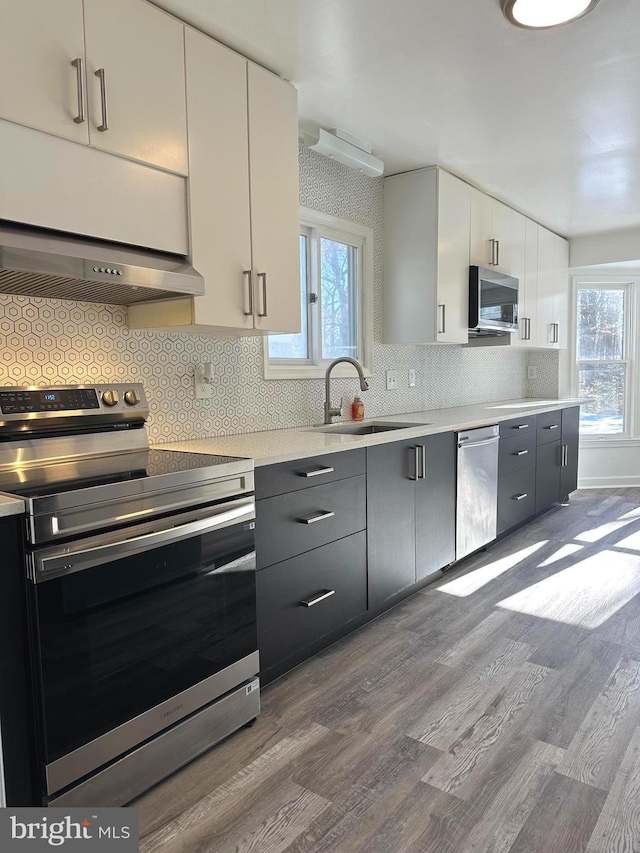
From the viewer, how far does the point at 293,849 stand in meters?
1.43

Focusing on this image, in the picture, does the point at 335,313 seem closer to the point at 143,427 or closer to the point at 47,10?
the point at 143,427

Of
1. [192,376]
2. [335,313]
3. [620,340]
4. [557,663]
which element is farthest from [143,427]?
[620,340]

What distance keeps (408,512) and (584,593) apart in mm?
1052

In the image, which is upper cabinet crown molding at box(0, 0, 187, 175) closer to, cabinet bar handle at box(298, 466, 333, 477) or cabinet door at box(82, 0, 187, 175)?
cabinet door at box(82, 0, 187, 175)

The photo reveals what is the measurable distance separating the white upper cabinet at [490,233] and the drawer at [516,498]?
4.74ft

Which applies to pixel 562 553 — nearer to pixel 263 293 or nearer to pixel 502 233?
pixel 502 233

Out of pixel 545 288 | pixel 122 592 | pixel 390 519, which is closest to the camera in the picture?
pixel 122 592

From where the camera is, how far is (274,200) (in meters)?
2.36

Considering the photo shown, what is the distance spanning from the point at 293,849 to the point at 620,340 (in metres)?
5.69

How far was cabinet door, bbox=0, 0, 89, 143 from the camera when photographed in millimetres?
1525

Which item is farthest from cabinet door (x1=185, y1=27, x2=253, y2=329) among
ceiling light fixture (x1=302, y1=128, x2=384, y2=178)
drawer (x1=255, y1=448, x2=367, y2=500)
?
ceiling light fixture (x1=302, y1=128, x2=384, y2=178)

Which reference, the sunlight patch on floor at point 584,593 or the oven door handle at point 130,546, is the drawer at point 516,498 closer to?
the sunlight patch on floor at point 584,593

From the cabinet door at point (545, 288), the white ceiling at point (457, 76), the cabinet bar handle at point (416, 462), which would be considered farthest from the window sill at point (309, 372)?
the cabinet door at point (545, 288)

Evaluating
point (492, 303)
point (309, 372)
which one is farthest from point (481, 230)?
point (309, 372)
